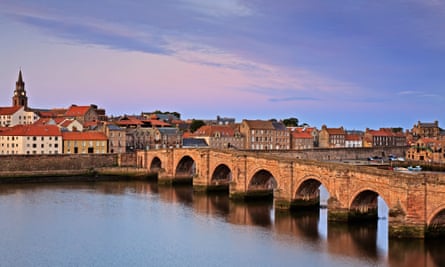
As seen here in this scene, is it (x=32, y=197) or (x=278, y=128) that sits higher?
(x=278, y=128)

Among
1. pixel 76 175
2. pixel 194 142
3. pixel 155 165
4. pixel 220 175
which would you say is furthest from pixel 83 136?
pixel 220 175

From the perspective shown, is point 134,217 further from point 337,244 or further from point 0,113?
point 0,113

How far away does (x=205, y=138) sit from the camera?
90.7m

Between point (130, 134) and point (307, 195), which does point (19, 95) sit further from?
point (307, 195)

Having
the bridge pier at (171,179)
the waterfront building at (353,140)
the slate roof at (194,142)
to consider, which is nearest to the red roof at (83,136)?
the bridge pier at (171,179)

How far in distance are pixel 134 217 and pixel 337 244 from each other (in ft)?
52.3

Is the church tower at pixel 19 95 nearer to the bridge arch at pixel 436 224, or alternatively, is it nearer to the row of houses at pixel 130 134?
the row of houses at pixel 130 134

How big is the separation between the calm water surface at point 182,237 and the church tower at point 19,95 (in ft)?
203

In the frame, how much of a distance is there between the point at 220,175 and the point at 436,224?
28.9 m

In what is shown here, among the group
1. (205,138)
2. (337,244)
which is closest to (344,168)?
(337,244)

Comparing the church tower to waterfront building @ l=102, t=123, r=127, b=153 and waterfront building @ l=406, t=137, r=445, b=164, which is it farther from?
waterfront building @ l=406, t=137, r=445, b=164

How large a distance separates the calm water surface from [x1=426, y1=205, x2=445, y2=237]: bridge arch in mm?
703

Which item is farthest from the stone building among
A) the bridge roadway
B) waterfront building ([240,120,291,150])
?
the bridge roadway

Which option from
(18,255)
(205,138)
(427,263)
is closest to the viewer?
(427,263)
